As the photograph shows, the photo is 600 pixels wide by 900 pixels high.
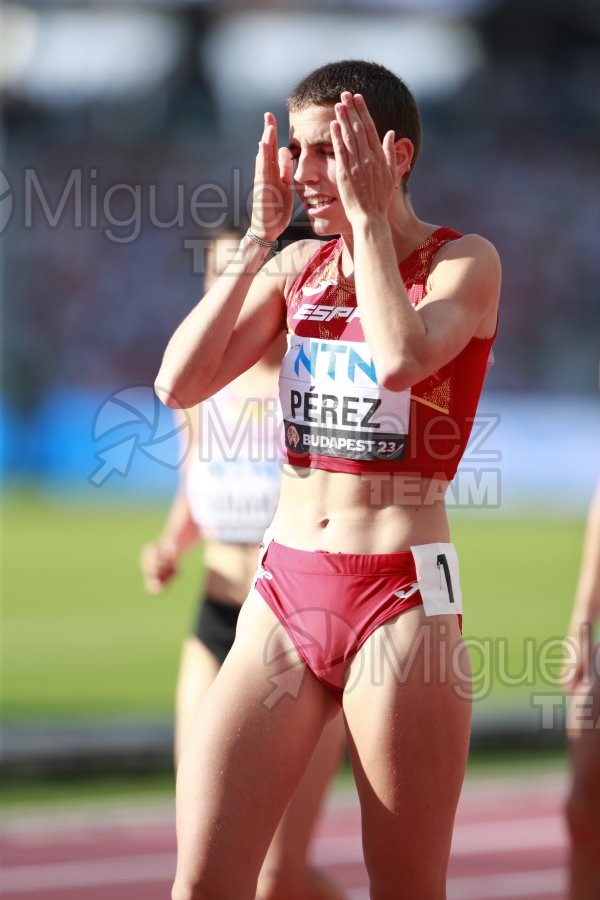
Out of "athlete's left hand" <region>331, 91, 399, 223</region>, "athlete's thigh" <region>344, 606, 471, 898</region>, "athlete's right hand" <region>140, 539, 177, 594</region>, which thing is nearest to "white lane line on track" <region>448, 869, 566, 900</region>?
"athlete's right hand" <region>140, 539, 177, 594</region>

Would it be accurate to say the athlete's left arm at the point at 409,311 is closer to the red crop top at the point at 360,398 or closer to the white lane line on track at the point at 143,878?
the red crop top at the point at 360,398

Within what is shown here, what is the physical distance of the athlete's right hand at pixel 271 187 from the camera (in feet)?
10.0

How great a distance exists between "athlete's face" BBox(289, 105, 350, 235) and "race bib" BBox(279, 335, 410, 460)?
26cm

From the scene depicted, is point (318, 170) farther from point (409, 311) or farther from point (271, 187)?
point (409, 311)

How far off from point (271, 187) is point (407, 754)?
125 centimetres

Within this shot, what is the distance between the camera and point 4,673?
10.1 metres

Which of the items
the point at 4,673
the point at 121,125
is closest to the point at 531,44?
the point at 121,125

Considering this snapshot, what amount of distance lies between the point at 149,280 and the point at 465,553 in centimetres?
1144

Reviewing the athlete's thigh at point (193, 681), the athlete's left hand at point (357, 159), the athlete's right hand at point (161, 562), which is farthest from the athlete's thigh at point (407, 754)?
the athlete's right hand at point (161, 562)

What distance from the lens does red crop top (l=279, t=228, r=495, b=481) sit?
9.57 ft

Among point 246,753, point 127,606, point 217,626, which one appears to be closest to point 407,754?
point 246,753

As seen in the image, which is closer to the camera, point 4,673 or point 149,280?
point 4,673

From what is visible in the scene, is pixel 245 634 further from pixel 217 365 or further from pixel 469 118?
pixel 469 118

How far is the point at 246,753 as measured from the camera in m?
2.83
